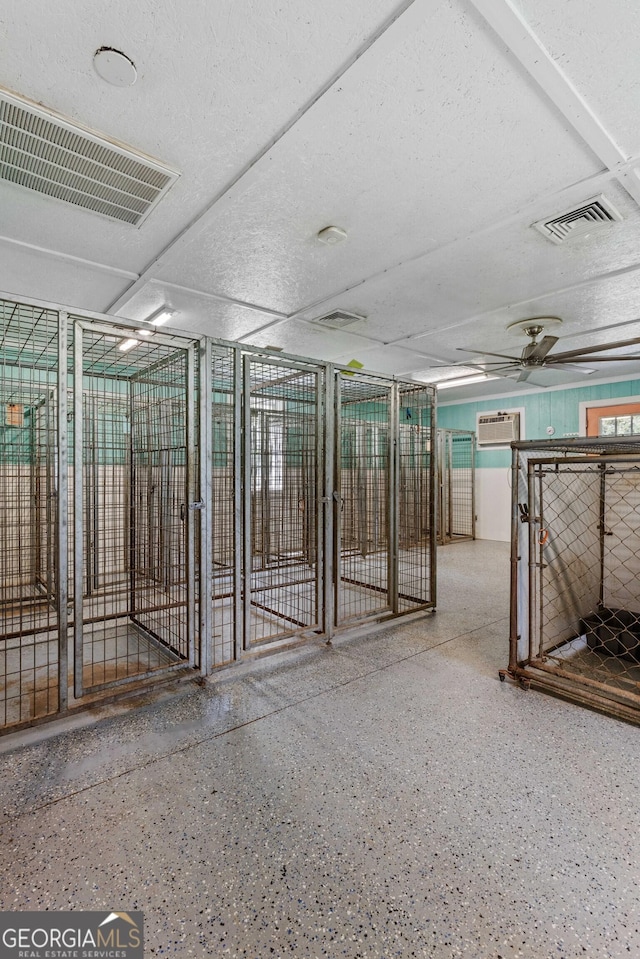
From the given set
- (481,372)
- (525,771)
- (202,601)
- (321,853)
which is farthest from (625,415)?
(321,853)

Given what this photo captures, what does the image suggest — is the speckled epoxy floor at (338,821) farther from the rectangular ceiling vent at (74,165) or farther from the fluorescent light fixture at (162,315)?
the fluorescent light fixture at (162,315)

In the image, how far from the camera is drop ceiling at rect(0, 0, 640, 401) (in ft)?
4.86

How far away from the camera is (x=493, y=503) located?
8516 millimetres

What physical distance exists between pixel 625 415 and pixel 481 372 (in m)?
2.48

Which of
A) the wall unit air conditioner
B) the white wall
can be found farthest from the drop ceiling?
the white wall

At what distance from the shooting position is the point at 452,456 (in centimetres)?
890

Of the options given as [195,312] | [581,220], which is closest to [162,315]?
[195,312]

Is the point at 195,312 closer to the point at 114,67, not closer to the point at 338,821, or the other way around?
the point at 114,67

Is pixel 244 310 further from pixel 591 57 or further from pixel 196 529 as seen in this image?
pixel 591 57

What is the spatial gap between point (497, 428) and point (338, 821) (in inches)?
311

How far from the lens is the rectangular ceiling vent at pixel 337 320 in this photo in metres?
4.18

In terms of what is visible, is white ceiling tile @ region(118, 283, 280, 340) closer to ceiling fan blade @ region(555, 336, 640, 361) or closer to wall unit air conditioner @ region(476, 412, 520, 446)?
ceiling fan blade @ region(555, 336, 640, 361)

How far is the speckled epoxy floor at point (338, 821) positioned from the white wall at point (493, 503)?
20.4ft

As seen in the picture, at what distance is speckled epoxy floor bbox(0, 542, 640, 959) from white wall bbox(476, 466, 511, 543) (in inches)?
245
